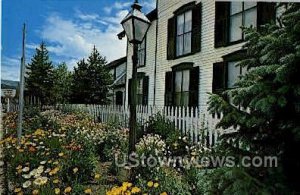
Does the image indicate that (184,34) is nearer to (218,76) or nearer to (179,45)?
(179,45)

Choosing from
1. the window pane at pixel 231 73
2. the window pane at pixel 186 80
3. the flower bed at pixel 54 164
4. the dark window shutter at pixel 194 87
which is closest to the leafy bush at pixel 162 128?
the flower bed at pixel 54 164

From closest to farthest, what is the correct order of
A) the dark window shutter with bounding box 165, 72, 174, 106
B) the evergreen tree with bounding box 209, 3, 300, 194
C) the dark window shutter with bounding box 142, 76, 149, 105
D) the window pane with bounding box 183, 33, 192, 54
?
the evergreen tree with bounding box 209, 3, 300, 194 → the window pane with bounding box 183, 33, 192, 54 → the dark window shutter with bounding box 165, 72, 174, 106 → the dark window shutter with bounding box 142, 76, 149, 105

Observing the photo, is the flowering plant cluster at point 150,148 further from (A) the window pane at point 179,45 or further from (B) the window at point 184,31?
(A) the window pane at point 179,45

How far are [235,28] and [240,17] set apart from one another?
209 mm

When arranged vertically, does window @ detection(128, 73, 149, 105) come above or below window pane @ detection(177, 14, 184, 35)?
below

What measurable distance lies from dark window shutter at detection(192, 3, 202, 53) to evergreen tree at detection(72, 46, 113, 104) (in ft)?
7.93

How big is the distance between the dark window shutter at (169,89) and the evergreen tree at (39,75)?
3.22m

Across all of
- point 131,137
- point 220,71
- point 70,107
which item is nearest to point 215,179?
point 131,137

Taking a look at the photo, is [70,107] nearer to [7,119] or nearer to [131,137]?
[7,119]

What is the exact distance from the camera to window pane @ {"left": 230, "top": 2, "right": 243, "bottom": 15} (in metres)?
6.18

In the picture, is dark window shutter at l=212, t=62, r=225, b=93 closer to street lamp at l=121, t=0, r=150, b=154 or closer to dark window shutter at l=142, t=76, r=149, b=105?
dark window shutter at l=142, t=76, r=149, b=105

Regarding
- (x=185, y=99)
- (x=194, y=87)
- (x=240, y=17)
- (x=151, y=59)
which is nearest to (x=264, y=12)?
(x=240, y=17)

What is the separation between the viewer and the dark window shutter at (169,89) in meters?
8.05

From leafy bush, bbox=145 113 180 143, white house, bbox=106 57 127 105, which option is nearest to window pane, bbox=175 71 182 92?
leafy bush, bbox=145 113 180 143
